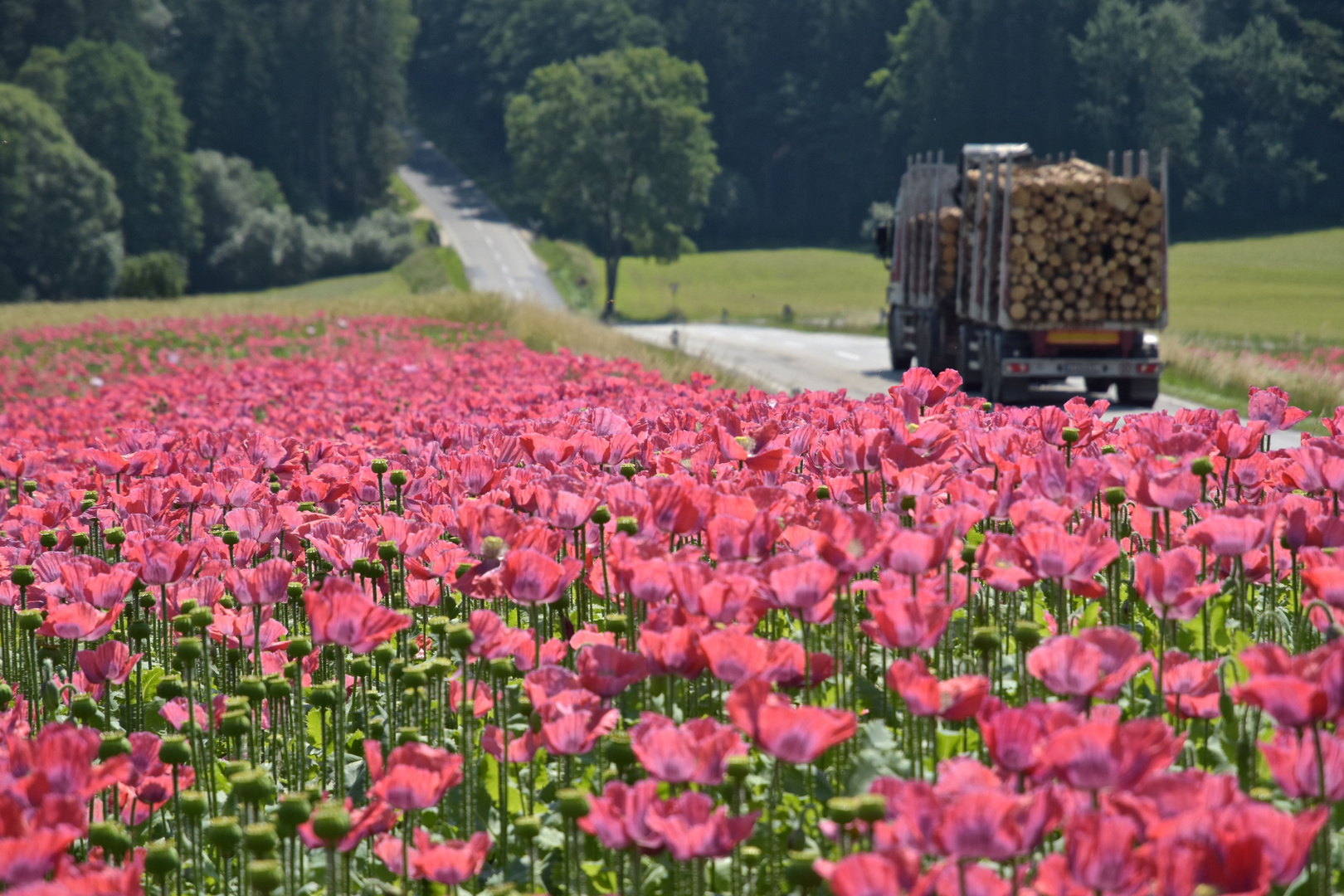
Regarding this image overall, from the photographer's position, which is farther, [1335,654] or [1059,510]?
[1059,510]

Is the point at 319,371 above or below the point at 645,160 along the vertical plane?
below

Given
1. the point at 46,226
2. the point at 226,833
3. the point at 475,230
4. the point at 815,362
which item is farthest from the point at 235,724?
the point at 475,230

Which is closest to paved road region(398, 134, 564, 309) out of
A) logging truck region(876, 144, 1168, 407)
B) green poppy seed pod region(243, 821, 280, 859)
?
logging truck region(876, 144, 1168, 407)

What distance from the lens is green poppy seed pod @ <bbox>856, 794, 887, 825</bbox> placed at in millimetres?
1699

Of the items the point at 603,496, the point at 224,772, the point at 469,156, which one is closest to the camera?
the point at 224,772

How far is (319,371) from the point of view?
11.6 meters

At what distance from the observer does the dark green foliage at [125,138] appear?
6994 centimetres

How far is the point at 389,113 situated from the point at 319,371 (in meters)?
86.0

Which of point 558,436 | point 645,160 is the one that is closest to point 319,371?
point 558,436

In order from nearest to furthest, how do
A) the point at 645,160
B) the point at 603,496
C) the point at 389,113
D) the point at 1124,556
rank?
the point at 603,496, the point at 1124,556, the point at 645,160, the point at 389,113

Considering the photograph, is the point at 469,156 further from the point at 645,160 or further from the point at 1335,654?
the point at 1335,654

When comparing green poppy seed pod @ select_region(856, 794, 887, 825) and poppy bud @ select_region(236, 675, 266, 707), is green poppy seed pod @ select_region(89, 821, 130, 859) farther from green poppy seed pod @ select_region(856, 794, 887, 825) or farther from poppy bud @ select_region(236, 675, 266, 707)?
green poppy seed pod @ select_region(856, 794, 887, 825)

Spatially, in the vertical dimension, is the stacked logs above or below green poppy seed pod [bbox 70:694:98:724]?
above

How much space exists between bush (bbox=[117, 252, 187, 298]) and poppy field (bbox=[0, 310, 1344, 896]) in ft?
190
